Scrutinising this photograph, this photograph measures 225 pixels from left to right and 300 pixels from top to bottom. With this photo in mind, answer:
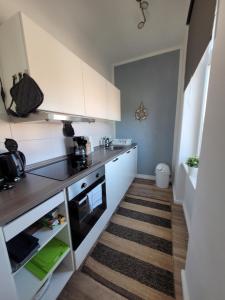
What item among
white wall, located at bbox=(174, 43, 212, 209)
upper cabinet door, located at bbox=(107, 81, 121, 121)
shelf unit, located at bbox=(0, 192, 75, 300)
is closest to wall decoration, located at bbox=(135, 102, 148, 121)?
upper cabinet door, located at bbox=(107, 81, 121, 121)

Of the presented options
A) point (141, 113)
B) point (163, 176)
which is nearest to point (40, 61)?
point (141, 113)

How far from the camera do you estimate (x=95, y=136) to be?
2387 mm

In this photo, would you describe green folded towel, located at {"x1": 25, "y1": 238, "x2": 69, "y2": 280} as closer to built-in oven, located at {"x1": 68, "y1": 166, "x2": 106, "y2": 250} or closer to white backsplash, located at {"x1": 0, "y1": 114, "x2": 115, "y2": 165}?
built-in oven, located at {"x1": 68, "y1": 166, "x2": 106, "y2": 250}

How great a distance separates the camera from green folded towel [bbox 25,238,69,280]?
87cm

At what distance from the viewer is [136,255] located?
1.26 m

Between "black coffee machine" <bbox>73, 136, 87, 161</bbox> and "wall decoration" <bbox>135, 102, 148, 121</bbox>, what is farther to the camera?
"wall decoration" <bbox>135, 102, 148, 121</bbox>

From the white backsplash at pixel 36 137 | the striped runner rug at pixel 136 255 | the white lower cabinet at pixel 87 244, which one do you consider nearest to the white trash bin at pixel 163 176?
the striped runner rug at pixel 136 255

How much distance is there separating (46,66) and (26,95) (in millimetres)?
302

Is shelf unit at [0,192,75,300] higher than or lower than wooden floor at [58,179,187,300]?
higher

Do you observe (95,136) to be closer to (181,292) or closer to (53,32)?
A: (53,32)

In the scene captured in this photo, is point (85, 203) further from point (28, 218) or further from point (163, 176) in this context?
point (163, 176)

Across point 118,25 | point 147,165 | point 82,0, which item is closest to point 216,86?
point 82,0

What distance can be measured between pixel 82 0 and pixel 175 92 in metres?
1.91

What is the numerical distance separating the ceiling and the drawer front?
1472 mm
